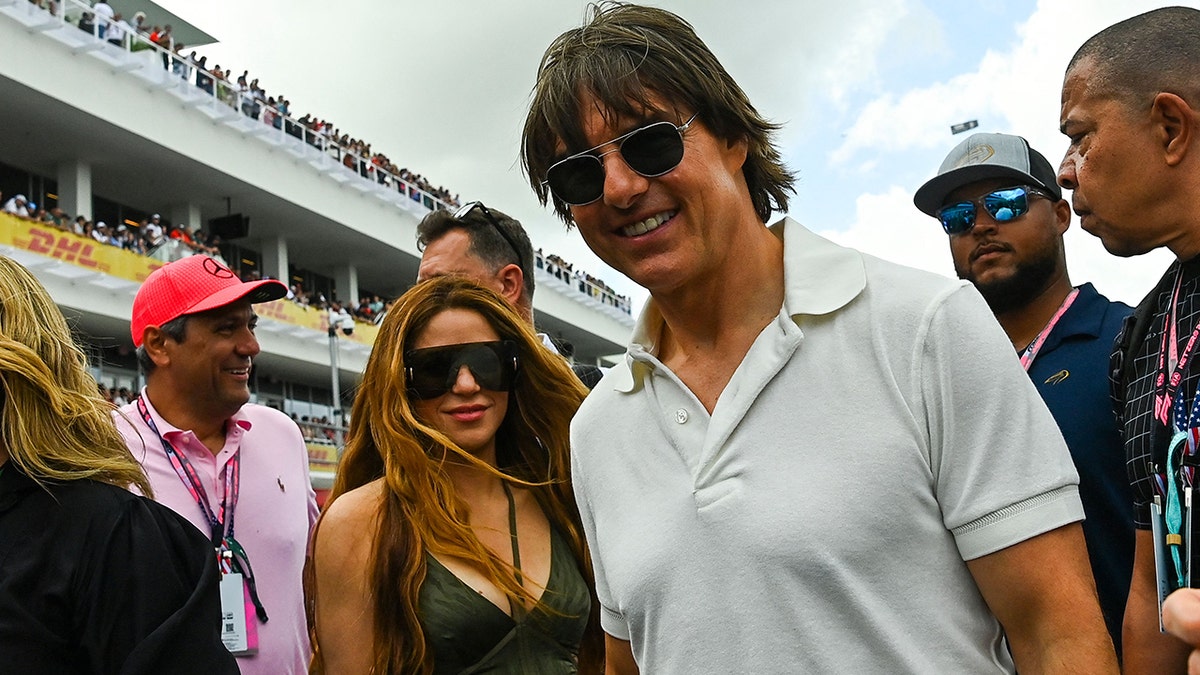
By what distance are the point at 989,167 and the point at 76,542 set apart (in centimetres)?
255

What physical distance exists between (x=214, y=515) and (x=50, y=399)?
75.6 inches

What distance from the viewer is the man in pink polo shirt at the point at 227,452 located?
4.08 metres

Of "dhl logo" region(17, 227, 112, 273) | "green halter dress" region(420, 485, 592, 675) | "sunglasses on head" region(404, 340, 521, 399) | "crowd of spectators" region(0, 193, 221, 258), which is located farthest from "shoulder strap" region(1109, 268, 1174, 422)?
"dhl logo" region(17, 227, 112, 273)

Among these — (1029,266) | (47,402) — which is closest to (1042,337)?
(1029,266)

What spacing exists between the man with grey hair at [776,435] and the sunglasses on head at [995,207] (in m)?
1.53

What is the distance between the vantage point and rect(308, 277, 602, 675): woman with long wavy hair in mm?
2768

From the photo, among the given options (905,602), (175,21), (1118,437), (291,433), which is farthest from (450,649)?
(175,21)

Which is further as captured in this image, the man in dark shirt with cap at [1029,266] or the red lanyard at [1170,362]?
the man in dark shirt with cap at [1029,266]

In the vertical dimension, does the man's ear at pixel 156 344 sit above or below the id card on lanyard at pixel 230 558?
above

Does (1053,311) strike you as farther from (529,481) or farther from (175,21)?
(175,21)

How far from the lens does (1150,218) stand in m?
1.88

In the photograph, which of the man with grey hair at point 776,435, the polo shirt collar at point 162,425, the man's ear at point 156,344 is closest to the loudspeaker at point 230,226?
the man's ear at point 156,344

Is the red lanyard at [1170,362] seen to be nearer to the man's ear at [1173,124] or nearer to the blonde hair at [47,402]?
the man's ear at [1173,124]

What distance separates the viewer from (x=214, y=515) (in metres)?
4.18
